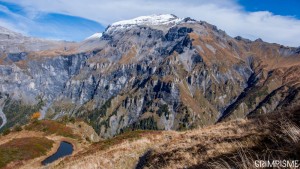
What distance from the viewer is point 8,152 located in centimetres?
8581

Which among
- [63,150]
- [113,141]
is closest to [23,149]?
[63,150]

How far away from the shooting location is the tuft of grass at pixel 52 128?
421ft

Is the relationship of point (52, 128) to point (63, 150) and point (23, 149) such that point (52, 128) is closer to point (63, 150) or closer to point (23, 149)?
point (63, 150)

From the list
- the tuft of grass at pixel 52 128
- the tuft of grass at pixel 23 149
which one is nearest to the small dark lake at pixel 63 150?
the tuft of grass at pixel 23 149

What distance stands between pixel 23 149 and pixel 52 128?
136ft

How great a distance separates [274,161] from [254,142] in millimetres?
4526

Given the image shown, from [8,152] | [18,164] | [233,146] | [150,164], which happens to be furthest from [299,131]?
[8,152]

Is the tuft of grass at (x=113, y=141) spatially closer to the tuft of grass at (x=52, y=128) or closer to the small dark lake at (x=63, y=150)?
the small dark lake at (x=63, y=150)

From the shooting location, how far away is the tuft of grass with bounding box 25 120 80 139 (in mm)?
128250

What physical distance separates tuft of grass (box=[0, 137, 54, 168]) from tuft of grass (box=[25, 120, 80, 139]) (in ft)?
77.8

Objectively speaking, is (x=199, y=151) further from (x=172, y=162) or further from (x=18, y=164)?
(x=18, y=164)

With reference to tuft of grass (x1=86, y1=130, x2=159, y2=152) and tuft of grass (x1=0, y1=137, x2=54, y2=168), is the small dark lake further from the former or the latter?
tuft of grass (x1=86, y1=130, x2=159, y2=152)

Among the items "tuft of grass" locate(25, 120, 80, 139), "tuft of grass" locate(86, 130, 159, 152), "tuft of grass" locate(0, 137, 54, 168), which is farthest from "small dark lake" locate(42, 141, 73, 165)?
"tuft of grass" locate(86, 130, 159, 152)

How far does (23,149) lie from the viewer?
90.6 metres
